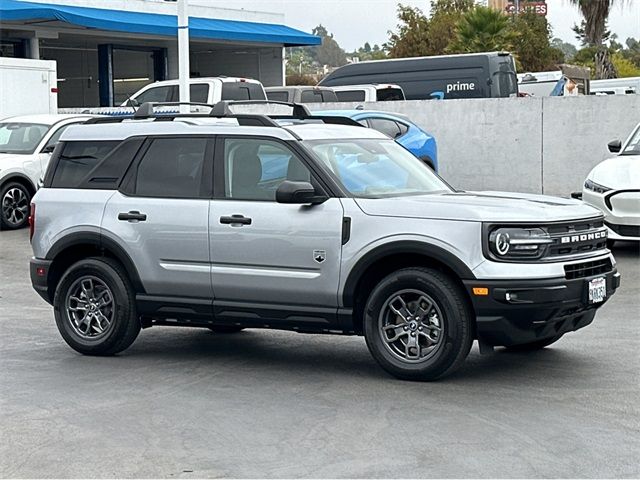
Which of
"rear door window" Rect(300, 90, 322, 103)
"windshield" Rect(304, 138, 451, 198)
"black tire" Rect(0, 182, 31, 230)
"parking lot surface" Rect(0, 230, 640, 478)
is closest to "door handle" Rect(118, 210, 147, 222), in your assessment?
"parking lot surface" Rect(0, 230, 640, 478)

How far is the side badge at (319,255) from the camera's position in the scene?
7945mm

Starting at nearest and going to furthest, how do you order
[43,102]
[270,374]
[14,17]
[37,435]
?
[37,435], [270,374], [43,102], [14,17]

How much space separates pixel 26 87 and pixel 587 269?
18579 millimetres

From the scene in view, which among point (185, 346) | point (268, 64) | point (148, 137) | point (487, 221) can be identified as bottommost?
point (185, 346)

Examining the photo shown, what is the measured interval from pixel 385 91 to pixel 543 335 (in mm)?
18840

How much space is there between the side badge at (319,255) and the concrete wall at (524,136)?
12890 mm

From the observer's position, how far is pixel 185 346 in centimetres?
947

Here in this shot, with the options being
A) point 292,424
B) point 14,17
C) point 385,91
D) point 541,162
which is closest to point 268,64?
point 14,17

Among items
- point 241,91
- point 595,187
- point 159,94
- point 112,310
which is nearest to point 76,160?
point 112,310

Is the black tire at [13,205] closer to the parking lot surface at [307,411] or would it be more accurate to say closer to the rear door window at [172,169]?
the parking lot surface at [307,411]

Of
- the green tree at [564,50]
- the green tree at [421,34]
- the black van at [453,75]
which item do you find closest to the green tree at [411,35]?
the green tree at [421,34]

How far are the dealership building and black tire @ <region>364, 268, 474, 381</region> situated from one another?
27454 millimetres

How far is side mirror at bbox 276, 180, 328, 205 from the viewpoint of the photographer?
793 centimetres

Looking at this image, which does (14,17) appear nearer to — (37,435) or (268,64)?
(268,64)
